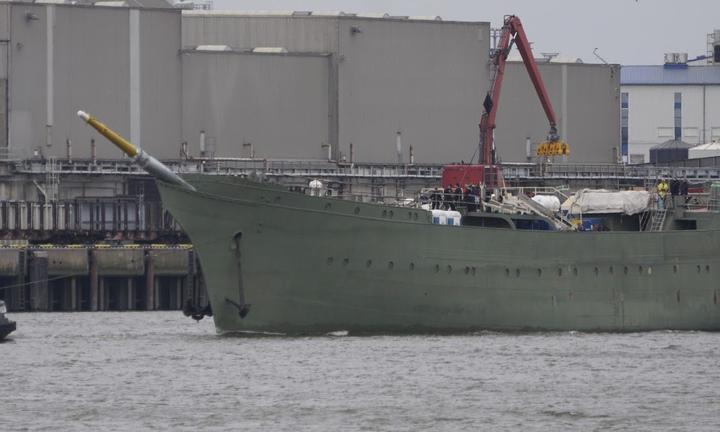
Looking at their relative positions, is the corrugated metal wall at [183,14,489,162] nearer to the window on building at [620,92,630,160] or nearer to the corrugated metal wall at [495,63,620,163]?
the corrugated metal wall at [495,63,620,163]

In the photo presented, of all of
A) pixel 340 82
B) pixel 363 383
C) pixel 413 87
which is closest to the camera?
pixel 363 383

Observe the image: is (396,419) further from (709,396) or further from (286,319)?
(286,319)

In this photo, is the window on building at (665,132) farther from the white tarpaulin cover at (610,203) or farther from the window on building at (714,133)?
the white tarpaulin cover at (610,203)

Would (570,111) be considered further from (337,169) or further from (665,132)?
(665,132)

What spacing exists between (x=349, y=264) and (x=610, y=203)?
39.4 feet

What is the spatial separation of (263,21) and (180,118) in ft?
35.4

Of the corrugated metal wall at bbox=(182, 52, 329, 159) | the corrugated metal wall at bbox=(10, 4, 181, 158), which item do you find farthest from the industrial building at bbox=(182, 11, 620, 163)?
the corrugated metal wall at bbox=(10, 4, 181, 158)

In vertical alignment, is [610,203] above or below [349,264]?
above

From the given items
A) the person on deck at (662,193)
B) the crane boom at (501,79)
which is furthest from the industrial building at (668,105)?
the person on deck at (662,193)

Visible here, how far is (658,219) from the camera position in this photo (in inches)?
2616

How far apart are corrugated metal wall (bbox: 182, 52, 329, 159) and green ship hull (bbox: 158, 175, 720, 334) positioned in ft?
171

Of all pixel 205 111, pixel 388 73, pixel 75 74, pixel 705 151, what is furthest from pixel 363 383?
pixel 705 151

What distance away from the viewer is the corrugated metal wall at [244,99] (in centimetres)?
11238

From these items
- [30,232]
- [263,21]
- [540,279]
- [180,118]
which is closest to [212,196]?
[540,279]
